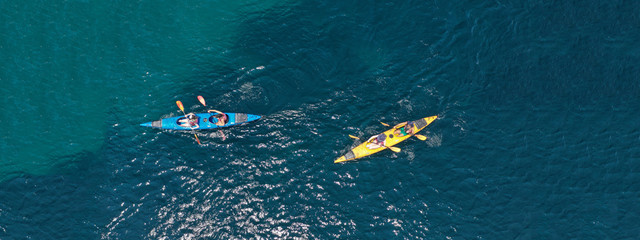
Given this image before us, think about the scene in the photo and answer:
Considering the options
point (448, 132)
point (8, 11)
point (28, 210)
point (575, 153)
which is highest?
point (8, 11)

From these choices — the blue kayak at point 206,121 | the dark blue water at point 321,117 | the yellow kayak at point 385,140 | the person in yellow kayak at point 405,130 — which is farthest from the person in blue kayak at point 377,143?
the blue kayak at point 206,121

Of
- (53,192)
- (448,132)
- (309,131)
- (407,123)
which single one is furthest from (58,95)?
(448,132)

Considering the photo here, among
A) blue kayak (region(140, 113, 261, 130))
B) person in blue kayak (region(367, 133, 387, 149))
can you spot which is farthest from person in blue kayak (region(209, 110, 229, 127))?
person in blue kayak (region(367, 133, 387, 149))

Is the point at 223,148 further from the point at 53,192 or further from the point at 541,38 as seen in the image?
the point at 541,38

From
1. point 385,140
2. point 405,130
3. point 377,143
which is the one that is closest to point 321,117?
point 377,143

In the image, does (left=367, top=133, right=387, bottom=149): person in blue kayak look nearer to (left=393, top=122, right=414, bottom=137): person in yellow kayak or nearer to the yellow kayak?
the yellow kayak
